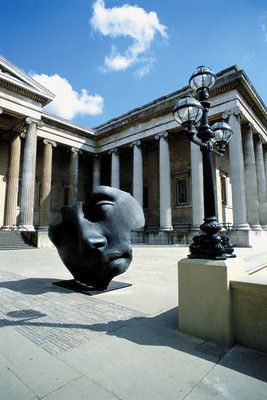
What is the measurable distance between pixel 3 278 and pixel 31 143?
17028 millimetres

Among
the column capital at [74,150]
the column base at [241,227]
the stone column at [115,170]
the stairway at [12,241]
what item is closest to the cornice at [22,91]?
the column capital at [74,150]

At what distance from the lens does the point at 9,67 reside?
845 inches

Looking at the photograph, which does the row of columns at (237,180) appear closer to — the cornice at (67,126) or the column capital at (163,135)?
the column capital at (163,135)

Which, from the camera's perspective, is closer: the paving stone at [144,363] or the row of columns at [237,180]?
the paving stone at [144,363]

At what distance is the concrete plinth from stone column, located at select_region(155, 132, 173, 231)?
62.8 feet

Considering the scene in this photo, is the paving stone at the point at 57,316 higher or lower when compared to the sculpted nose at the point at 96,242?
lower

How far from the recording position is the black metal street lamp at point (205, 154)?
3441 mm

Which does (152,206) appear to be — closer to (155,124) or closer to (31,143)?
(155,124)

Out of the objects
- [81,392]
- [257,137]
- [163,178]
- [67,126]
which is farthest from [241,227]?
[67,126]

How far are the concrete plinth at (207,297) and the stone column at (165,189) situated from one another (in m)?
19.1

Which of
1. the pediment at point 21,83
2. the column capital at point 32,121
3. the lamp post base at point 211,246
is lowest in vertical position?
the lamp post base at point 211,246

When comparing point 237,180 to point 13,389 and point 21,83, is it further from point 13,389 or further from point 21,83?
point 21,83

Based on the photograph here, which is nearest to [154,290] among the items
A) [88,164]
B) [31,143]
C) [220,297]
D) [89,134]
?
[220,297]

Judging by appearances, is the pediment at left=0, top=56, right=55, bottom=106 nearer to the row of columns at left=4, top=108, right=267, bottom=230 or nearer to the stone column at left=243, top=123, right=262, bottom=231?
the row of columns at left=4, top=108, right=267, bottom=230
